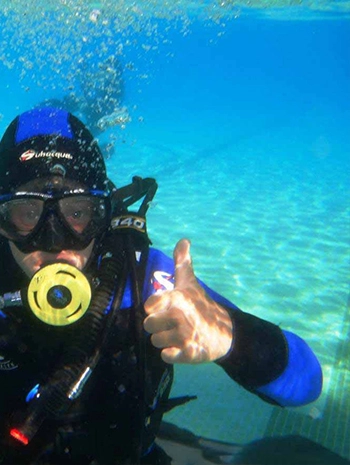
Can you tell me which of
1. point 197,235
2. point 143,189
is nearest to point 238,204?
point 197,235

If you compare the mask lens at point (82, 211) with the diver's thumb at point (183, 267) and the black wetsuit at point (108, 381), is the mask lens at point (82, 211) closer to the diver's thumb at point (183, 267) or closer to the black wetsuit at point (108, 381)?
the black wetsuit at point (108, 381)

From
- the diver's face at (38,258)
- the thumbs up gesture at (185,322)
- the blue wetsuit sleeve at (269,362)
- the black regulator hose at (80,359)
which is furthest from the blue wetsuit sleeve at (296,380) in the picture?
the diver's face at (38,258)

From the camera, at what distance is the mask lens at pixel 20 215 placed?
2.55 meters

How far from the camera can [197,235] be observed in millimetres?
12312

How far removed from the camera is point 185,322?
187cm

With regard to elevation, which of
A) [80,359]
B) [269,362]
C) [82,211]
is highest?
[82,211]

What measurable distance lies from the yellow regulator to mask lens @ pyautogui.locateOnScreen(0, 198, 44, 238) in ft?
1.57

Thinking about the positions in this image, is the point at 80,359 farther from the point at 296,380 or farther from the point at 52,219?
the point at 296,380

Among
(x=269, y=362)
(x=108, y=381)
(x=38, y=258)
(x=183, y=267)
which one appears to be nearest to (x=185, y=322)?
(x=183, y=267)

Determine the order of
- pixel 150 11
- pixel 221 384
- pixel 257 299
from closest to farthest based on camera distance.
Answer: pixel 221 384 < pixel 257 299 < pixel 150 11

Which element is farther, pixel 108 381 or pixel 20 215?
pixel 20 215

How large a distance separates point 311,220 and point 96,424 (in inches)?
549

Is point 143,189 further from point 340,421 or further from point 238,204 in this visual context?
point 238,204

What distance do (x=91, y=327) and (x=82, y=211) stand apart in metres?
0.87
